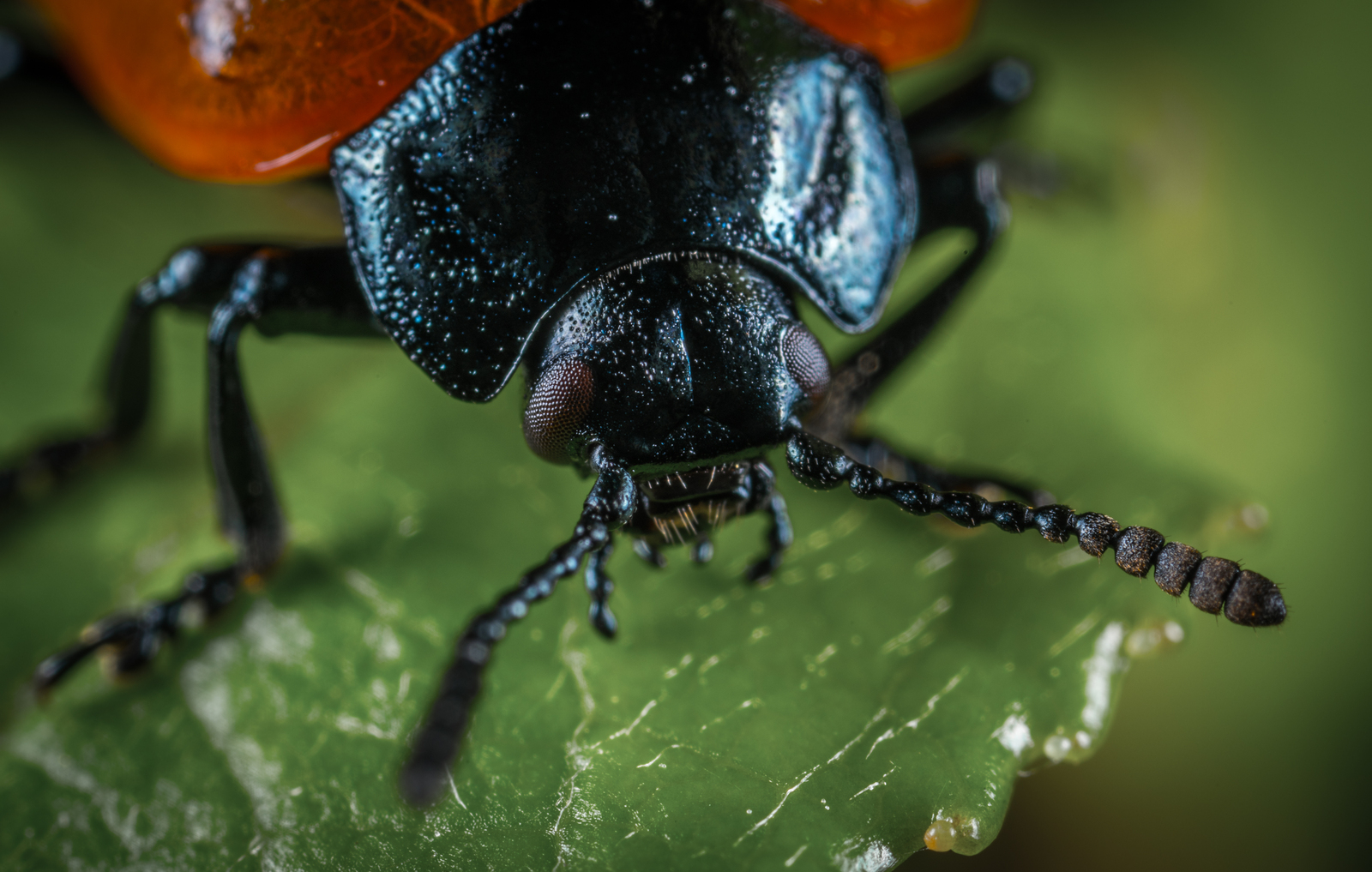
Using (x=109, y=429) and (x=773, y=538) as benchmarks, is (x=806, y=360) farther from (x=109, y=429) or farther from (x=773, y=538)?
(x=109, y=429)

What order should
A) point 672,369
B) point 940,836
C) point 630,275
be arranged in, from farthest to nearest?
1. point 630,275
2. point 672,369
3. point 940,836

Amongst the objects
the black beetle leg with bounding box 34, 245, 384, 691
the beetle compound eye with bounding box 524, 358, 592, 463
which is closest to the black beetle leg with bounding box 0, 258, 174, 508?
the black beetle leg with bounding box 34, 245, 384, 691

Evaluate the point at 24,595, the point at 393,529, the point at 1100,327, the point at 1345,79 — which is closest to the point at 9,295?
the point at 24,595

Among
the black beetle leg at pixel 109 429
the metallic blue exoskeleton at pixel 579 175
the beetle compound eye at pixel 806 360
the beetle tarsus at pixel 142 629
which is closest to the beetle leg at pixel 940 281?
the metallic blue exoskeleton at pixel 579 175

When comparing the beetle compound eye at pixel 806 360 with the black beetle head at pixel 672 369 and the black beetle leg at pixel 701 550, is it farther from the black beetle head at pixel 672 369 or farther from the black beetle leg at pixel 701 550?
the black beetle leg at pixel 701 550

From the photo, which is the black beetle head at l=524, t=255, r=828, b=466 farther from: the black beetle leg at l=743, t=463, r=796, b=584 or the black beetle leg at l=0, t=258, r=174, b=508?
the black beetle leg at l=0, t=258, r=174, b=508

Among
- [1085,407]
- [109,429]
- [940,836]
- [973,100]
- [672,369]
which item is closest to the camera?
[940,836]

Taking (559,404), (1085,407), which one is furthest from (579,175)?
(1085,407)
